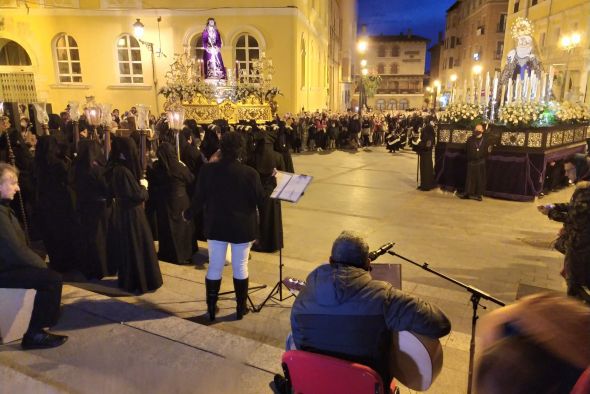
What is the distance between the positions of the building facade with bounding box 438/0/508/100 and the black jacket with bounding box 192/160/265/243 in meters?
40.0

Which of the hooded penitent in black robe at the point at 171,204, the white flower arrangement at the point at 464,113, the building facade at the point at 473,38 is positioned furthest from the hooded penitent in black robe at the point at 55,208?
the building facade at the point at 473,38

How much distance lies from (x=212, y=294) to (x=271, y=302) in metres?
0.76

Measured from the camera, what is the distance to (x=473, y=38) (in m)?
52.1

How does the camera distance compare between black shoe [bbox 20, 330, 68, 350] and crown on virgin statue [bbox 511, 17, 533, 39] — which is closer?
black shoe [bbox 20, 330, 68, 350]

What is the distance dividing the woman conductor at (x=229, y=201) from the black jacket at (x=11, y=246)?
5.09 ft

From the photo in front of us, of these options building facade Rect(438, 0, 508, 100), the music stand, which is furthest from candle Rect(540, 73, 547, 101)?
building facade Rect(438, 0, 508, 100)

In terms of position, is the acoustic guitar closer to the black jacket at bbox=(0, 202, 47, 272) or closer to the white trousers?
the white trousers

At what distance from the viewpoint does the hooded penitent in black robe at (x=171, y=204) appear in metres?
5.73

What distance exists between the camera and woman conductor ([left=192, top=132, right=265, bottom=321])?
4266 mm

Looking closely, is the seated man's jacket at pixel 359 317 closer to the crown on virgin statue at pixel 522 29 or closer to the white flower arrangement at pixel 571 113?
the white flower arrangement at pixel 571 113

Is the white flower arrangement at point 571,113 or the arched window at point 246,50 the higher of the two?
the arched window at point 246,50

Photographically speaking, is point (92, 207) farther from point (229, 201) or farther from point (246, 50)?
point (246, 50)

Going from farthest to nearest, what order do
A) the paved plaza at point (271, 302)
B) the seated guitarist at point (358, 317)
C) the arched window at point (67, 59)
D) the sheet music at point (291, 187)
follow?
the arched window at point (67, 59)
the sheet music at point (291, 187)
the paved plaza at point (271, 302)
the seated guitarist at point (358, 317)

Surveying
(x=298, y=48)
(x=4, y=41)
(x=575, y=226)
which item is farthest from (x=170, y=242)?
(x=4, y=41)
